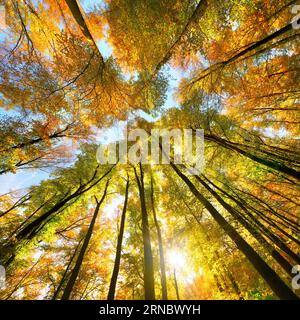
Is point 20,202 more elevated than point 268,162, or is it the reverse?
point 20,202

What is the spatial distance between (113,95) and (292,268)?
589 cm

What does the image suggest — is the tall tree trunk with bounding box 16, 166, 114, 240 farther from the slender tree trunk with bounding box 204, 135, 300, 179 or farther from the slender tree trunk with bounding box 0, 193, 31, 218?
the slender tree trunk with bounding box 204, 135, 300, 179

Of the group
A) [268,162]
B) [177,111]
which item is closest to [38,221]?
[177,111]

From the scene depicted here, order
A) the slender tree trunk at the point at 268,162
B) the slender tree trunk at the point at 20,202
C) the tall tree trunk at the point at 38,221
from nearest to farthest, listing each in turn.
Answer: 1. the slender tree trunk at the point at 268,162
2. the tall tree trunk at the point at 38,221
3. the slender tree trunk at the point at 20,202

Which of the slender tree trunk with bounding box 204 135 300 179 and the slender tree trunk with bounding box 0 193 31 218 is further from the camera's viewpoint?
the slender tree trunk with bounding box 0 193 31 218

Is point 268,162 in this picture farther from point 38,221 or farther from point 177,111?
point 38,221

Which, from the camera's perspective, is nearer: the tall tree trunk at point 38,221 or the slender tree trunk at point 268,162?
the slender tree trunk at point 268,162

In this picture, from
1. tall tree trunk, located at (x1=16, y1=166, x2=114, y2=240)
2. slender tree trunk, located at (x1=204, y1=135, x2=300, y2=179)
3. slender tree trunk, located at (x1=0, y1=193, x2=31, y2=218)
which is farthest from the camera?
slender tree trunk, located at (x1=0, y1=193, x2=31, y2=218)

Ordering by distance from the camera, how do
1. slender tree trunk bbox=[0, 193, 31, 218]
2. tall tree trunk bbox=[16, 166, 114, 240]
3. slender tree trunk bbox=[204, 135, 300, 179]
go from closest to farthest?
1. slender tree trunk bbox=[204, 135, 300, 179]
2. tall tree trunk bbox=[16, 166, 114, 240]
3. slender tree trunk bbox=[0, 193, 31, 218]

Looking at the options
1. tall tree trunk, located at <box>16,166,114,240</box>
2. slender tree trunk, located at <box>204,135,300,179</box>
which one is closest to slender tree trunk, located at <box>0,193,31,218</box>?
tall tree trunk, located at <box>16,166,114,240</box>

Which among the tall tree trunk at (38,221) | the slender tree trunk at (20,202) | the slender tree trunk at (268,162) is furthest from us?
the slender tree trunk at (20,202)

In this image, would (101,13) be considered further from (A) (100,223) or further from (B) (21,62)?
(A) (100,223)

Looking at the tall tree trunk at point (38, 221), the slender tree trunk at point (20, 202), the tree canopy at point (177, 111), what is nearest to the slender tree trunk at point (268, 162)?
the tree canopy at point (177, 111)

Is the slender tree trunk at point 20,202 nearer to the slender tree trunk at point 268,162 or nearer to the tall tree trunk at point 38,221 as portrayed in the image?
the tall tree trunk at point 38,221
